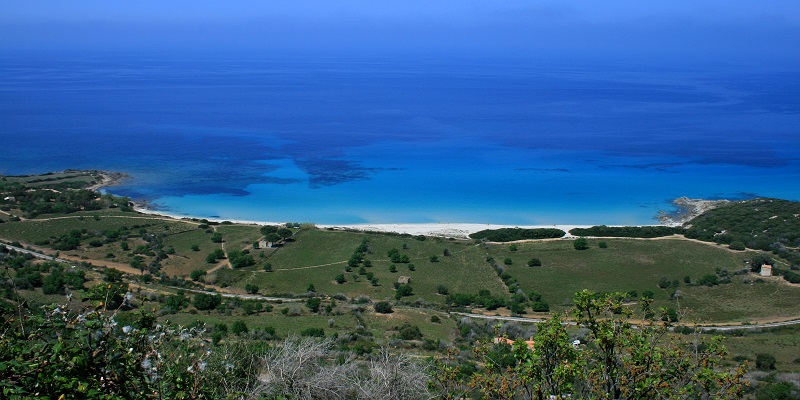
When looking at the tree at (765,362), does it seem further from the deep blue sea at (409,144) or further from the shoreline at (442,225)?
the deep blue sea at (409,144)

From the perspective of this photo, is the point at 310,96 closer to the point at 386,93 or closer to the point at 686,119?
the point at 386,93

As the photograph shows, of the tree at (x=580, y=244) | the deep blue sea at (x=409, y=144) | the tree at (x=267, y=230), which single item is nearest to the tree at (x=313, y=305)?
the tree at (x=267, y=230)

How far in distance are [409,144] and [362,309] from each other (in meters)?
49.8

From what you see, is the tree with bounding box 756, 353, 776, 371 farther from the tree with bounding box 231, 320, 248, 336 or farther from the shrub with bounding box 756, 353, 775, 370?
the tree with bounding box 231, 320, 248, 336

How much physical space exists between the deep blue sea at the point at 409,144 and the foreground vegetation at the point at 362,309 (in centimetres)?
863

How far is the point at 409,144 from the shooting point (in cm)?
7381

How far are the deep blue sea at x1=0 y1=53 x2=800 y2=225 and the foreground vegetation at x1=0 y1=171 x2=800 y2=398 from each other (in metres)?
8.63

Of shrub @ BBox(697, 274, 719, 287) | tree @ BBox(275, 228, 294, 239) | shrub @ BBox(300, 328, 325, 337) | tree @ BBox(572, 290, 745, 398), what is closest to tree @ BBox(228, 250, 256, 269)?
tree @ BBox(275, 228, 294, 239)

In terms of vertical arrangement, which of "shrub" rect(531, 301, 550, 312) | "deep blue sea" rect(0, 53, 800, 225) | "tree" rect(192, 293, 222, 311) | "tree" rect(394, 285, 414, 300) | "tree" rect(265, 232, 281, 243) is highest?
"deep blue sea" rect(0, 53, 800, 225)

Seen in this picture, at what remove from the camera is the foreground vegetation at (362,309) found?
597cm

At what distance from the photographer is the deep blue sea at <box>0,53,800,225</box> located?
2032 inches

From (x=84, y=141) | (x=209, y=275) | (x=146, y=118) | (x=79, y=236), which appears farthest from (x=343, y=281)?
(x=146, y=118)

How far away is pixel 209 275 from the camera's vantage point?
102 feet

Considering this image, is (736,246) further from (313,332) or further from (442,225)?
(313,332)
